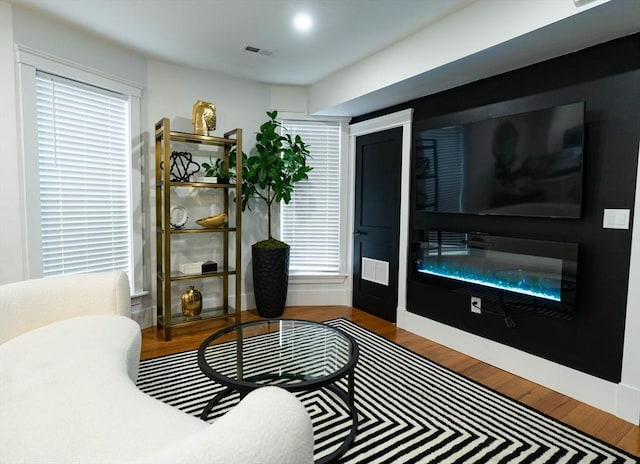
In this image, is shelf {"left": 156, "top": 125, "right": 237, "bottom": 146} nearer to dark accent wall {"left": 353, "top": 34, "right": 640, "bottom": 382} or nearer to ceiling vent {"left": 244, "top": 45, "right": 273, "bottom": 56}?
ceiling vent {"left": 244, "top": 45, "right": 273, "bottom": 56}

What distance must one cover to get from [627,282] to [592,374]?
2.04ft

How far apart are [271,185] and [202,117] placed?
93cm

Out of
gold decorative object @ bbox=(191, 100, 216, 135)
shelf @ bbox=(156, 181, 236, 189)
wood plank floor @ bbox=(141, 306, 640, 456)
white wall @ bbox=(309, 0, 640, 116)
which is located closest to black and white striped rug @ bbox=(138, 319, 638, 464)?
wood plank floor @ bbox=(141, 306, 640, 456)

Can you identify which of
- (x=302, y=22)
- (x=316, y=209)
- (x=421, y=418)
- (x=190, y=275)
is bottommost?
(x=421, y=418)

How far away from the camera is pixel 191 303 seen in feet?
11.4

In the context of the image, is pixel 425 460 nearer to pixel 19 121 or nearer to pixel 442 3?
pixel 442 3

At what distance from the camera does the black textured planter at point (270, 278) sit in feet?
12.5

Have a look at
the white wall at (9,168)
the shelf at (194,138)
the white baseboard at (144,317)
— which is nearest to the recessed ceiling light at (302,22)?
the shelf at (194,138)

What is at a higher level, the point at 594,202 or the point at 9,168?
the point at 9,168

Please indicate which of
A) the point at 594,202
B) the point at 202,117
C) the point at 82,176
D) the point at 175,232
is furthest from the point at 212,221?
the point at 594,202

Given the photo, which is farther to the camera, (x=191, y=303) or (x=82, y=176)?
(x=191, y=303)

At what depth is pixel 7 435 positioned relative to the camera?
3.54 feet

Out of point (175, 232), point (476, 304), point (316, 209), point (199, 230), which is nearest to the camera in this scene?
point (476, 304)

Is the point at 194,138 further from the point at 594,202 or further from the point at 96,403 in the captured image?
the point at 594,202
